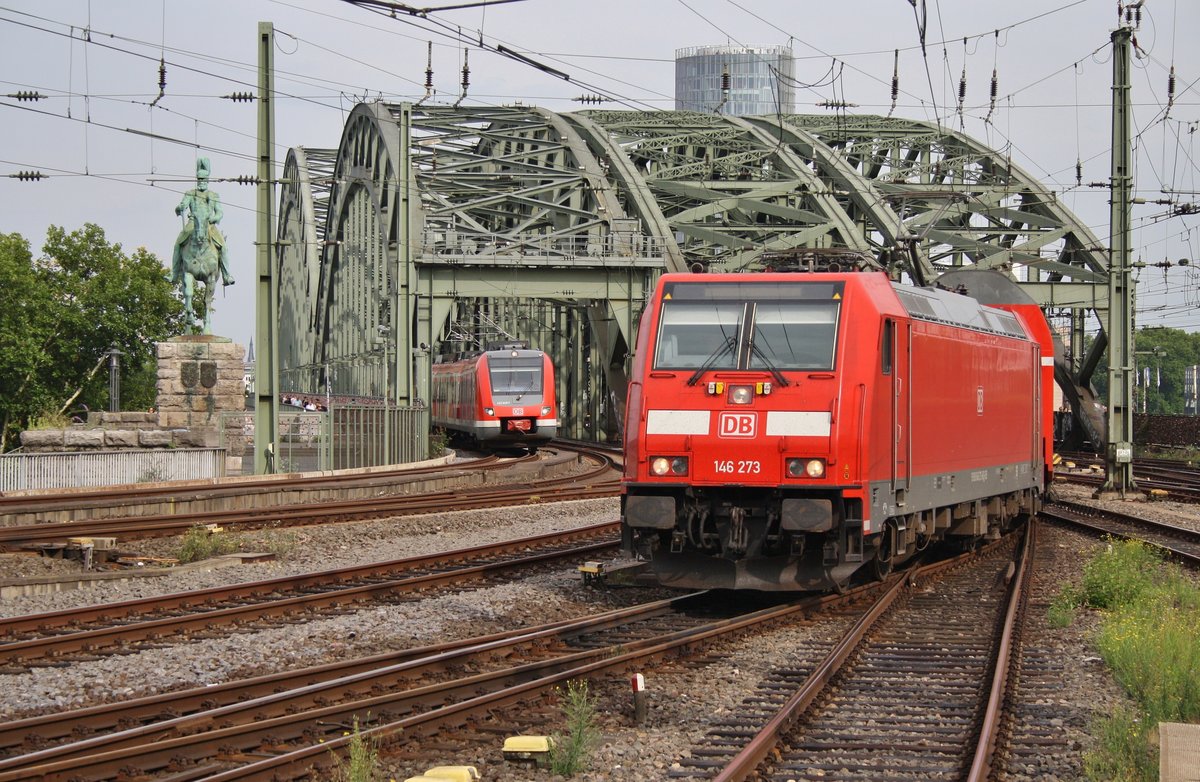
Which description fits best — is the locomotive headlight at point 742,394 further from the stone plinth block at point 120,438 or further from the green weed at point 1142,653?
the stone plinth block at point 120,438

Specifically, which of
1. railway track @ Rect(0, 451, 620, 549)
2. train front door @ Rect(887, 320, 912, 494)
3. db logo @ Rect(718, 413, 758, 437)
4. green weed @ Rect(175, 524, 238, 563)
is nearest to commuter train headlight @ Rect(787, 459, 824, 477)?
db logo @ Rect(718, 413, 758, 437)

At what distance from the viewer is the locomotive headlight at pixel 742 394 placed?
12084 millimetres

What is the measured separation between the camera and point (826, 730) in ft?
26.7

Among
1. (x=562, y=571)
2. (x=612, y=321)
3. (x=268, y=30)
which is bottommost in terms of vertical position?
(x=562, y=571)

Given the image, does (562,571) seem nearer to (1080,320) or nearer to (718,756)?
(718,756)

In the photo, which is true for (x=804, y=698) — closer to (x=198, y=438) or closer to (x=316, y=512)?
(x=316, y=512)

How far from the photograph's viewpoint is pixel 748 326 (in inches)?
488

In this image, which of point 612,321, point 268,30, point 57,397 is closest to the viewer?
point 268,30

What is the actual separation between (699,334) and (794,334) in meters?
0.84

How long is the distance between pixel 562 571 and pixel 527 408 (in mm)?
24924

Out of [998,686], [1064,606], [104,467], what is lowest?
[1064,606]

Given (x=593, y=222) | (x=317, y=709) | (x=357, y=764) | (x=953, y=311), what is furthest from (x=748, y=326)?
(x=593, y=222)

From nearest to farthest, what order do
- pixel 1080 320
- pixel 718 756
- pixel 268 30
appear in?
pixel 718 756 → pixel 268 30 → pixel 1080 320

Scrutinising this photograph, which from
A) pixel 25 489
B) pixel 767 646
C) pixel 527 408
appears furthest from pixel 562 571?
pixel 527 408
